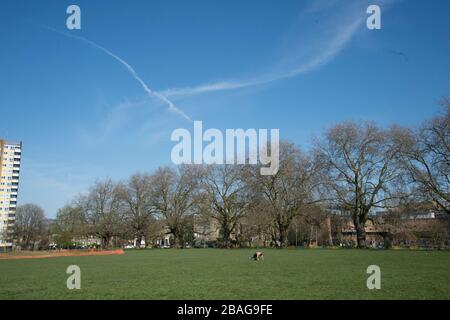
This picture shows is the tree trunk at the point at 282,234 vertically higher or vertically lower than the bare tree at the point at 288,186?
lower

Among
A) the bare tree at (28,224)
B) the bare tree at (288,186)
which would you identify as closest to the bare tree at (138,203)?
the bare tree at (288,186)

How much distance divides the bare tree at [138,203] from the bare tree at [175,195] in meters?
1.58

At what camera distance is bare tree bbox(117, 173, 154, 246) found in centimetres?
8294

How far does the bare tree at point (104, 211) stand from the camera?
272 feet

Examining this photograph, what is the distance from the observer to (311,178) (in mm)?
59219

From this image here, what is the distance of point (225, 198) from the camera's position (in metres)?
72.6

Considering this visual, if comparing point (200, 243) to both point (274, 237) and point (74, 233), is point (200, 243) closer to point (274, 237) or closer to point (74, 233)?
point (74, 233)

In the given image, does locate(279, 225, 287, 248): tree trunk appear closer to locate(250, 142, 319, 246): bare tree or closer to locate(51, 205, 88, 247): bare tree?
locate(250, 142, 319, 246): bare tree

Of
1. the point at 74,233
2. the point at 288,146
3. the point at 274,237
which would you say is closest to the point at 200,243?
the point at 74,233

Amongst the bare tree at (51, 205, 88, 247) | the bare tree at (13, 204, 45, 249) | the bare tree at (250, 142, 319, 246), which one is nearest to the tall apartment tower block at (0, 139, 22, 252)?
the bare tree at (13, 204, 45, 249)

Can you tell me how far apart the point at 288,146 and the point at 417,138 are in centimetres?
1815

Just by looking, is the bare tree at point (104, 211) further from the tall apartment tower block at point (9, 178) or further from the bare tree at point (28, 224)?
the tall apartment tower block at point (9, 178)

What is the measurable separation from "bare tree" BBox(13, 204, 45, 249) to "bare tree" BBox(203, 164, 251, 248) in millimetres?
58142

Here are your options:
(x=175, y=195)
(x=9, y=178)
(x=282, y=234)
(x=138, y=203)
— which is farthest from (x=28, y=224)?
(x=282, y=234)
